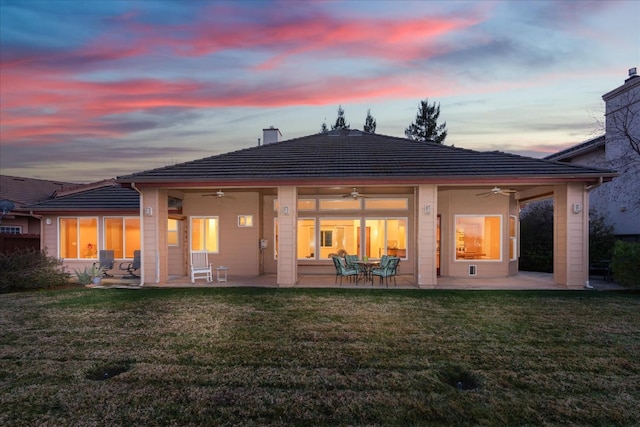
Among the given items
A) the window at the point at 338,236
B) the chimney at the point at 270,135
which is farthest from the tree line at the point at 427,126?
the window at the point at 338,236

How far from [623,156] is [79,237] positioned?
19662mm

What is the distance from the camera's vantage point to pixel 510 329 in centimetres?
670

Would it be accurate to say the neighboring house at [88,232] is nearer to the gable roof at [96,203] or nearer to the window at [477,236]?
the gable roof at [96,203]

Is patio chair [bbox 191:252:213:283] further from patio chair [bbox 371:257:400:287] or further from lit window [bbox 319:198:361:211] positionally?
patio chair [bbox 371:257:400:287]

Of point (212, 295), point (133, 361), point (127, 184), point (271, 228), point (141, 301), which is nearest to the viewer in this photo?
point (133, 361)

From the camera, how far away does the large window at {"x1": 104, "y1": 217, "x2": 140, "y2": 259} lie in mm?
14625

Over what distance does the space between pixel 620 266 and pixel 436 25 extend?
320 inches

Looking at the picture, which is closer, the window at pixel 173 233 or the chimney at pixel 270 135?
the window at pixel 173 233

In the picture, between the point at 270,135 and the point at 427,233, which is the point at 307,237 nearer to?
the point at 427,233

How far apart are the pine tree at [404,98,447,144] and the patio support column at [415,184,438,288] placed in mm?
24114

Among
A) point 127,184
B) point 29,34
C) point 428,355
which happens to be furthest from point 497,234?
point 29,34

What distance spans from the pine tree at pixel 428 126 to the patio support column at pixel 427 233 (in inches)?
949

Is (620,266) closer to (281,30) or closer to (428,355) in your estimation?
(428,355)

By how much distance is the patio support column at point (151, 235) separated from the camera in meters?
11.6
